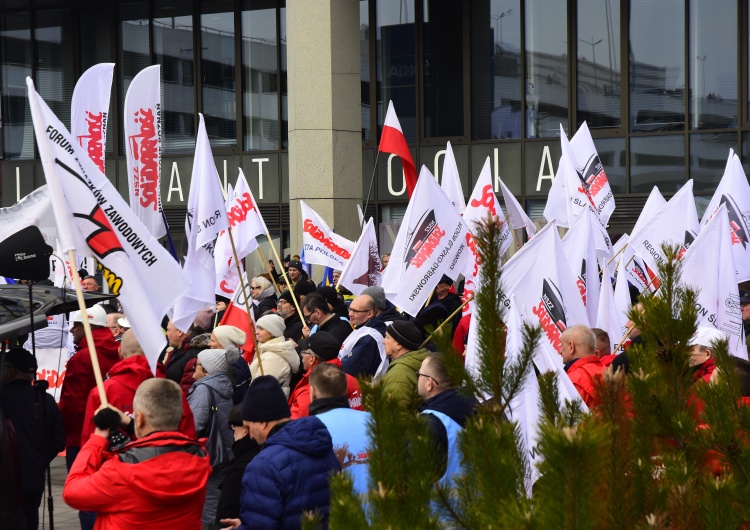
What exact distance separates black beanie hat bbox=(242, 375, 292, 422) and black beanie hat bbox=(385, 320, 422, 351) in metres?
2.34

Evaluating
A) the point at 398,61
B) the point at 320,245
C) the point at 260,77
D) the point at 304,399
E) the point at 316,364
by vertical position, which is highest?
the point at 398,61

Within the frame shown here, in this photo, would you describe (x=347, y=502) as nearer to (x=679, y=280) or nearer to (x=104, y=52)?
(x=679, y=280)

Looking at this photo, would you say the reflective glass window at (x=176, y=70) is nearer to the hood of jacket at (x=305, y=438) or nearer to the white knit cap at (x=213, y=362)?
the white knit cap at (x=213, y=362)

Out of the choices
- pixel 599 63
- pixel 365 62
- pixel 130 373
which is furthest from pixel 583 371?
pixel 365 62

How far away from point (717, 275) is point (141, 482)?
16.8ft

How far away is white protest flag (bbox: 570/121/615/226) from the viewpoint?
45.2 ft

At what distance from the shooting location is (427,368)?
17.6 ft

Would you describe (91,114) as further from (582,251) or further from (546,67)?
(546,67)

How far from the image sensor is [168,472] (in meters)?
4.45

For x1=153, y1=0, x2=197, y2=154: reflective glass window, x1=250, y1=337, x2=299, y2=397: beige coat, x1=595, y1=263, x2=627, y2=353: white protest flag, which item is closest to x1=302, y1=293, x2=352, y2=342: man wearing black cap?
x1=250, y1=337, x2=299, y2=397: beige coat

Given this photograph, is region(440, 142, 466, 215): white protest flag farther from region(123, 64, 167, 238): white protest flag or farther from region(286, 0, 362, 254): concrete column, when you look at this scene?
region(286, 0, 362, 254): concrete column

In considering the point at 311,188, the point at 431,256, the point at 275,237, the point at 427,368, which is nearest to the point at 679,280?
the point at 427,368

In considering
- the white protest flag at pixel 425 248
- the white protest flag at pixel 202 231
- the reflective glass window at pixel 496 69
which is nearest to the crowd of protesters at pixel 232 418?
the white protest flag at pixel 202 231

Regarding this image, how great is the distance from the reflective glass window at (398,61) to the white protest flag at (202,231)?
14.8 meters
